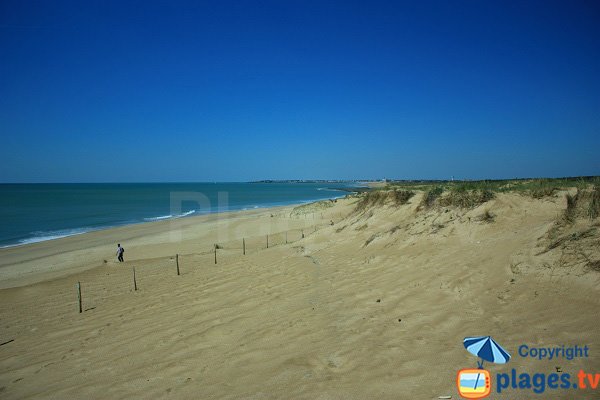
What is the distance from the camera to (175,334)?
22.1 ft

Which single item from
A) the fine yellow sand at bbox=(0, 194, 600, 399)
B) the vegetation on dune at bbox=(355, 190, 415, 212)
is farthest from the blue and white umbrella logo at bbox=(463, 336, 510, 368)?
the vegetation on dune at bbox=(355, 190, 415, 212)

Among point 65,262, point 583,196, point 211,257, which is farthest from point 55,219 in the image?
point 583,196

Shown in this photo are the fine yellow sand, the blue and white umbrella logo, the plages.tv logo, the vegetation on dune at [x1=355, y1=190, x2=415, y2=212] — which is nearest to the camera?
the plages.tv logo

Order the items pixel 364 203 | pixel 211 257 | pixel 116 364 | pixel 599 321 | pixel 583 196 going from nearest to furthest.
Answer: pixel 599 321, pixel 116 364, pixel 583 196, pixel 211 257, pixel 364 203

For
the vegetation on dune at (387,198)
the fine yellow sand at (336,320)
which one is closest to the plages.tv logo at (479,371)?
the fine yellow sand at (336,320)

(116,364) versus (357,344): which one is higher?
(357,344)

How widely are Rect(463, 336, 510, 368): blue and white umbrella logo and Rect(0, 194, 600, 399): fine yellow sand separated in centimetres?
11

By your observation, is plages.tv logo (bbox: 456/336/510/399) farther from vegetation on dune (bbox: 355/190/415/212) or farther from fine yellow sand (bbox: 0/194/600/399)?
vegetation on dune (bbox: 355/190/415/212)

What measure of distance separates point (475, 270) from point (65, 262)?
22.6 m

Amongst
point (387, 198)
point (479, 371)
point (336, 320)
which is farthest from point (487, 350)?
point (387, 198)

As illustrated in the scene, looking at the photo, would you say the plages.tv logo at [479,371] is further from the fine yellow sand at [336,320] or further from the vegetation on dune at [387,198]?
the vegetation on dune at [387,198]

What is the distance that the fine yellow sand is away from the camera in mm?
4262

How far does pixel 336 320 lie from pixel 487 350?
2684 mm

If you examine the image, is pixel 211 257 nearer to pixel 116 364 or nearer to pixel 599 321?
pixel 116 364
